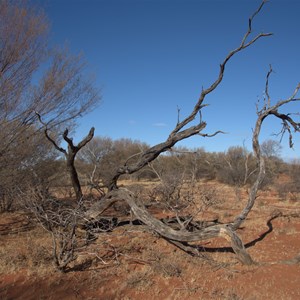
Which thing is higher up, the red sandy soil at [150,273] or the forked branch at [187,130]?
the forked branch at [187,130]

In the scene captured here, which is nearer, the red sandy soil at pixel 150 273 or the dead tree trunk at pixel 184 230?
the red sandy soil at pixel 150 273

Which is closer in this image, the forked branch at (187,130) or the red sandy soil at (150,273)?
the red sandy soil at (150,273)

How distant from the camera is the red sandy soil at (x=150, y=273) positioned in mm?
5090

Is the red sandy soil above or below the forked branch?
below

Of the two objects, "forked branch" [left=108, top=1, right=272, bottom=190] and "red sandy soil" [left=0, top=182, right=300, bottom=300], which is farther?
"forked branch" [left=108, top=1, right=272, bottom=190]

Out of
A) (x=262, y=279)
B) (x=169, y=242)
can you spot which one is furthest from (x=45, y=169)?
(x=262, y=279)

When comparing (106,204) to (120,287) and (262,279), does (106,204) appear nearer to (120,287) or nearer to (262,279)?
(120,287)

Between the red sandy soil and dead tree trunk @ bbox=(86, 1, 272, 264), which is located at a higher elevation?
dead tree trunk @ bbox=(86, 1, 272, 264)

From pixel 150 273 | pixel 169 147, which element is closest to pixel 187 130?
pixel 169 147

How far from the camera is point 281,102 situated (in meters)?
8.47

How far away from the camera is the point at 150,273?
19.1ft

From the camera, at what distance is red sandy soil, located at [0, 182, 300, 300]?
5090mm

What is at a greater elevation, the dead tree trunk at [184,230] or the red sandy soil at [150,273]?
the dead tree trunk at [184,230]

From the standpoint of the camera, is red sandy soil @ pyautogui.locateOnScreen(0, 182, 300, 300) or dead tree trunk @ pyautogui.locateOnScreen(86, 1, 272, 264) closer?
red sandy soil @ pyautogui.locateOnScreen(0, 182, 300, 300)
